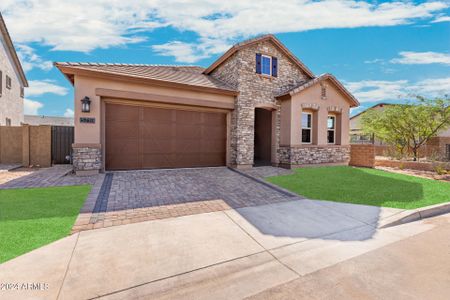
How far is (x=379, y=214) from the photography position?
5.51 meters

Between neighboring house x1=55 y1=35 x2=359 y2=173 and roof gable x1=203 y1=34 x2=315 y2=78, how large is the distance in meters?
0.06

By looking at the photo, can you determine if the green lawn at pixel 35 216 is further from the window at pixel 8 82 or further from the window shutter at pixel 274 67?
the window at pixel 8 82

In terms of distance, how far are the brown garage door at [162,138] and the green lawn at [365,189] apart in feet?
12.8

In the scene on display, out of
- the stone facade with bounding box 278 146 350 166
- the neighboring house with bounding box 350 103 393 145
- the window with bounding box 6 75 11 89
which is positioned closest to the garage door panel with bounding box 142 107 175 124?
the stone facade with bounding box 278 146 350 166

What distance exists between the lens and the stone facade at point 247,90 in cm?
1171

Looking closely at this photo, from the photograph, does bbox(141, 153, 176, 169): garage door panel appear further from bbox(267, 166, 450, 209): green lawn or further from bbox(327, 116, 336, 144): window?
bbox(327, 116, 336, 144): window

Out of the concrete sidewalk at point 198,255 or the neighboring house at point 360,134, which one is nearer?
the concrete sidewalk at point 198,255

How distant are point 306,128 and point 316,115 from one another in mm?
928

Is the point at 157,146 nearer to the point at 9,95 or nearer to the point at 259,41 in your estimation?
the point at 259,41

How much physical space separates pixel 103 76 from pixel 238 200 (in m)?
7.41

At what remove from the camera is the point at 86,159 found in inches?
355

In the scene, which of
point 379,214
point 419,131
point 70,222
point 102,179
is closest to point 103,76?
point 102,179

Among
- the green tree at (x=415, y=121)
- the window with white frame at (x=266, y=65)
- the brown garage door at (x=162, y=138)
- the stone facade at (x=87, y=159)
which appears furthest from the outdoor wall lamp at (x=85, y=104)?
the green tree at (x=415, y=121)

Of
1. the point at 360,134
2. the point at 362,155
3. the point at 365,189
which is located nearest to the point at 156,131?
the point at 365,189
